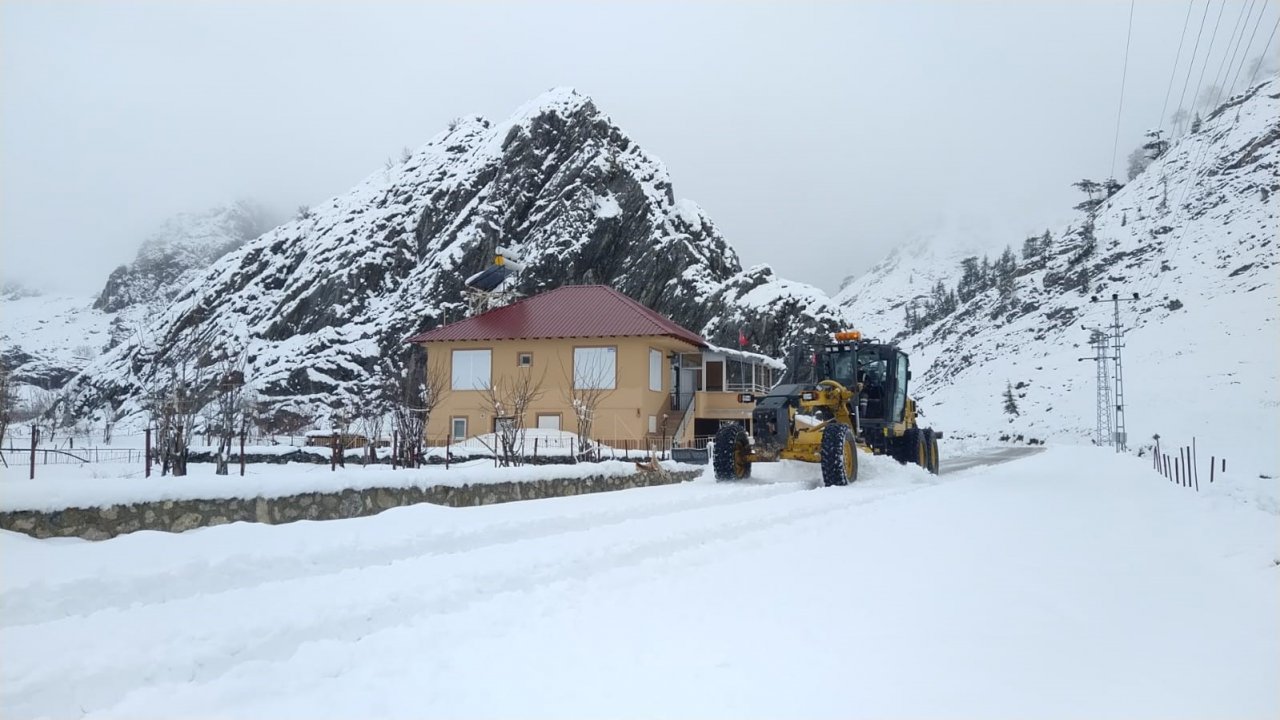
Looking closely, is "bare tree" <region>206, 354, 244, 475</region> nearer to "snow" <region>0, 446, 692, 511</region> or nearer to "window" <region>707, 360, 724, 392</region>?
"snow" <region>0, 446, 692, 511</region>

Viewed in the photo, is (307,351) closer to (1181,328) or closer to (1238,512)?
(1238,512)

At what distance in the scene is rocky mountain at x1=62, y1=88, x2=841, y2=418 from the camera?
5812 cm

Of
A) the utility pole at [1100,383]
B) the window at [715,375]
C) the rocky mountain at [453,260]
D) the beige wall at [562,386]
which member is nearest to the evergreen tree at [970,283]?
the utility pole at [1100,383]

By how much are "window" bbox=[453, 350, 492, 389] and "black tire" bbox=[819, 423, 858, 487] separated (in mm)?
21402

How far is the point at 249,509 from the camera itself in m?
8.99

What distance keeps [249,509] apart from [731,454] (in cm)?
973

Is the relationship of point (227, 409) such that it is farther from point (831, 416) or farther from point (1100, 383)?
point (1100, 383)

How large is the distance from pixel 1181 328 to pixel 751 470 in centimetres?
9167

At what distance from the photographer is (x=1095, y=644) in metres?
5.14

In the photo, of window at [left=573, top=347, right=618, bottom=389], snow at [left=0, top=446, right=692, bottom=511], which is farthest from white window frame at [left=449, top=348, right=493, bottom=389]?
snow at [left=0, top=446, right=692, bottom=511]

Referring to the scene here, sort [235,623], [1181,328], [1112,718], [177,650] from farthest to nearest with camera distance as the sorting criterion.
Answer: [1181,328]
[235,623]
[177,650]
[1112,718]

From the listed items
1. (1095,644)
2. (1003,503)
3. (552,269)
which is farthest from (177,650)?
(552,269)

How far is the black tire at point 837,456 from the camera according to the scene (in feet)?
48.5

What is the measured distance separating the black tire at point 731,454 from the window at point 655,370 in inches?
614
